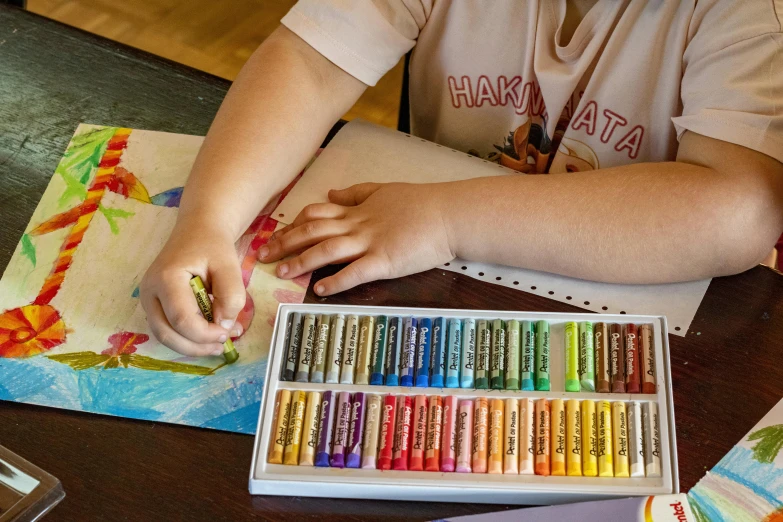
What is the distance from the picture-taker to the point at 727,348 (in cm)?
57

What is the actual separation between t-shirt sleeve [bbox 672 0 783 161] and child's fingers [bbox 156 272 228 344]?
1.38 feet

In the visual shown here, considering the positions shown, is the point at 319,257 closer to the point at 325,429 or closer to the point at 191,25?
the point at 325,429

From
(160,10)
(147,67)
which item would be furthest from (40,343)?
(160,10)

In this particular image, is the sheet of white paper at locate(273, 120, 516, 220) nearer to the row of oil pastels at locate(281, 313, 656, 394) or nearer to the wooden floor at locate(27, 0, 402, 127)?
the row of oil pastels at locate(281, 313, 656, 394)

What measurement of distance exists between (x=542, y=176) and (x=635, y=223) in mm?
89

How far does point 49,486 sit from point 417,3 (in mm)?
549

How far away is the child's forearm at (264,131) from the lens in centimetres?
65

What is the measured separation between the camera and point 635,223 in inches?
24.3

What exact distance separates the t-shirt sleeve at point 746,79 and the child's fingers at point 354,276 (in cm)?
29

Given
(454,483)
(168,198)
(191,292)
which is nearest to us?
(454,483)

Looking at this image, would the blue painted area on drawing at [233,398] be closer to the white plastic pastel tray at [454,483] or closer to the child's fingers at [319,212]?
the white plastic pastel tray at [454,483]

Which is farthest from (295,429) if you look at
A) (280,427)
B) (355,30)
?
(355,30)

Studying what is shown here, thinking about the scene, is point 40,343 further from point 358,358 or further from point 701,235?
point 701,235

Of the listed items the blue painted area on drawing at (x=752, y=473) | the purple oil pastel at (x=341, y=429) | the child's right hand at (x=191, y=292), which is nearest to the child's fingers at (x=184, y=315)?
the child's right hand at (x=191, y=292)
